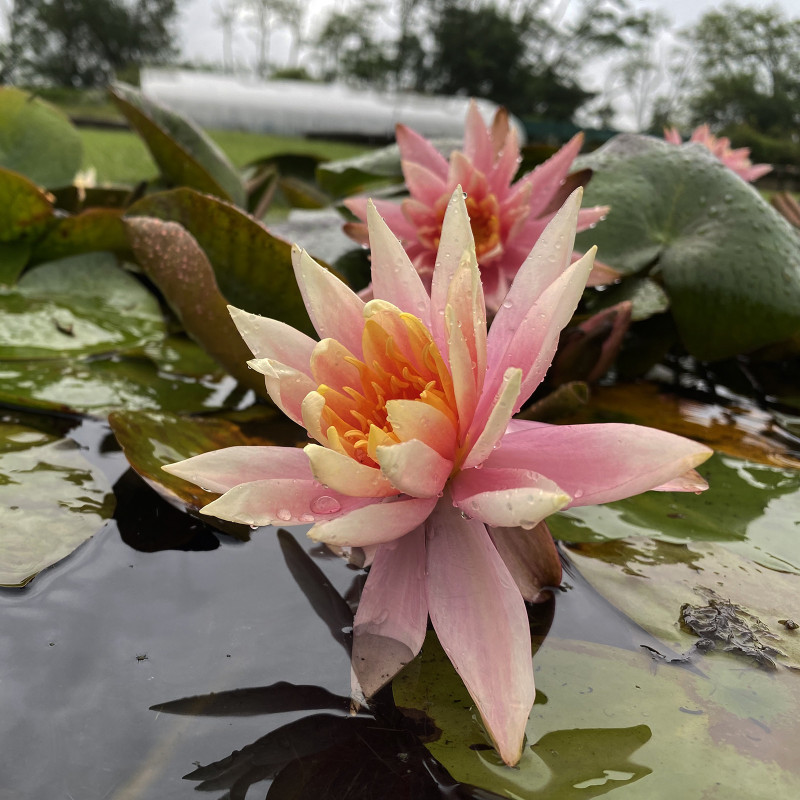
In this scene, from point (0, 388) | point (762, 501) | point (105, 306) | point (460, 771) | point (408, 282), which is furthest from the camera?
point (105, 306)

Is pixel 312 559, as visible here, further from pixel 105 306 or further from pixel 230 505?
pixel 105 306

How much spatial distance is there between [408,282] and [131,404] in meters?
0.54

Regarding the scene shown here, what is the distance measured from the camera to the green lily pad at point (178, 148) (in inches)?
48.6

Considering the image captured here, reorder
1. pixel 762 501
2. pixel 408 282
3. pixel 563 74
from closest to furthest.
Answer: pixel 408 282, pixel 762 501, pixel 563 74

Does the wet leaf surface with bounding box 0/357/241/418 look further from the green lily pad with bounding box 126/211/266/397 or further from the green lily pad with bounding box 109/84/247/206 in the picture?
the green lily pad with bounding box 109/84/247/206

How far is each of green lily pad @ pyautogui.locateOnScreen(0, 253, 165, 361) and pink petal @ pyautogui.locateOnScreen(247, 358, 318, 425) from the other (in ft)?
2.20

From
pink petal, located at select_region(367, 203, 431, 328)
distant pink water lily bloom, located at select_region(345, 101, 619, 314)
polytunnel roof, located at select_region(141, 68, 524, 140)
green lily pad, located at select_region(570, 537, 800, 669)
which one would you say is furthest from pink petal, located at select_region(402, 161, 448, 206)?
polytunnel roof, located at select_region(141, 68, 524, 140)

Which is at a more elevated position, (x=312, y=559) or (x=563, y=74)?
(x=563, y=74)

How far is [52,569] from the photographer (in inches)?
21.6

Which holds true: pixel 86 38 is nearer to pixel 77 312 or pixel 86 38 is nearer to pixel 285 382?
pixel 77 312

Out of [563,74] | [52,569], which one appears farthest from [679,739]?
[563,74]

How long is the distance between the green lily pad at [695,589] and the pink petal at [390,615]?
0.19m

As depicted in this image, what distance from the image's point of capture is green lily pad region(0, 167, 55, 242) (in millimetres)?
1167

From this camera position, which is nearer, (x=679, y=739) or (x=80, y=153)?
(x=679, y=739)
